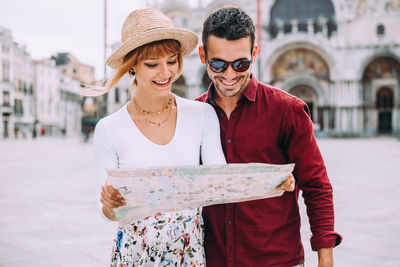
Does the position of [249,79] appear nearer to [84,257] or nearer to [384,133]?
[84,257]

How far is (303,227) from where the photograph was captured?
5340 millimetres

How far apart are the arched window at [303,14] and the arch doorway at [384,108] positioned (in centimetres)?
730

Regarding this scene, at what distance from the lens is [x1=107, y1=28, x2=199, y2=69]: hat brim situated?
177 centimetres

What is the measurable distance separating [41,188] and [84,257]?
5.11m

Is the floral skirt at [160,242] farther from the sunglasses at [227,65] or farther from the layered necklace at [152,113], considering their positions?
the sunglasses at [227,65]

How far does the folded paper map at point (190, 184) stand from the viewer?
1431 mm

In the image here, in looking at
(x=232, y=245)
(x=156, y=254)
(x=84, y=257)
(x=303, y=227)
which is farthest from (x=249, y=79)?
(x=303, y=227)

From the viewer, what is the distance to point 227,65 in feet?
5.91

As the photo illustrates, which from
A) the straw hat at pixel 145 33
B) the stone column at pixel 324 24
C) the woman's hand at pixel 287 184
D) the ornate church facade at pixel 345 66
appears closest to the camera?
the woman's hand at pixel 287 184

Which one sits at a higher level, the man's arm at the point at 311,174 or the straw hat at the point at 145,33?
the straw hat at the point at 145,33

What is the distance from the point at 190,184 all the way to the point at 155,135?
44 centimetres

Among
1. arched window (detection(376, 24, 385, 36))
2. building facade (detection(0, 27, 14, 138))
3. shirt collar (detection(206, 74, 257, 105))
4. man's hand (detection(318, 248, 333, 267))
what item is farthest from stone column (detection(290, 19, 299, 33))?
building facade (detection(0, 27, 14, 138))

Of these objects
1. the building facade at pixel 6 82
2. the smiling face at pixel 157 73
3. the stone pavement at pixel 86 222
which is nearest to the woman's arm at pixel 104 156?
the smiling face at pixel 157 73

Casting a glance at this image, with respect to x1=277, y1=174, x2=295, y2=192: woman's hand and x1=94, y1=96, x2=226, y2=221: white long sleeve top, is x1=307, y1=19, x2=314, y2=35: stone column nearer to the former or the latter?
x1=94, y1=96, x2=226, y2=221: white long sleeve top
